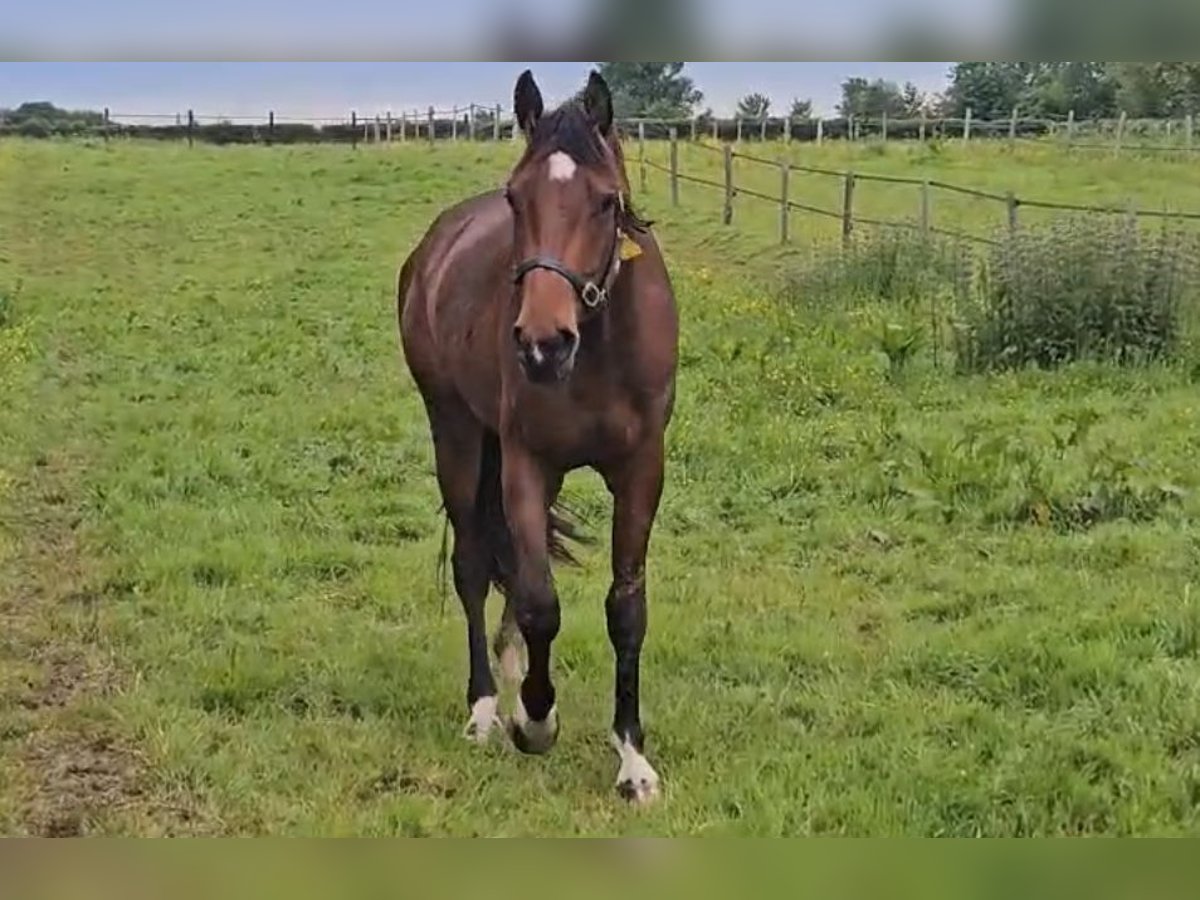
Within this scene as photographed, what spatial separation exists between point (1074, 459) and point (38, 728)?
2638 millimetres

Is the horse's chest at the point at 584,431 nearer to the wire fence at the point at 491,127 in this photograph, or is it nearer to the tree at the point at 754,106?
the wire fence at the point at 491,127

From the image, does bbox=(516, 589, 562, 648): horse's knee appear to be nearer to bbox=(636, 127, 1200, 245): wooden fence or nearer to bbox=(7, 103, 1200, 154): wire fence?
bbox=(7, 103, 1200, 154): wire fence

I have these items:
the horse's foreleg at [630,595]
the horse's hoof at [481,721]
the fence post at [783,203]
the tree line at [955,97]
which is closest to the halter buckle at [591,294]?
the horse's foreleg at [630,595]

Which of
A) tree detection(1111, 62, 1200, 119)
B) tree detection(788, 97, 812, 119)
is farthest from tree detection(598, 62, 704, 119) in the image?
tree detection(1111, 62, 1200, 119)

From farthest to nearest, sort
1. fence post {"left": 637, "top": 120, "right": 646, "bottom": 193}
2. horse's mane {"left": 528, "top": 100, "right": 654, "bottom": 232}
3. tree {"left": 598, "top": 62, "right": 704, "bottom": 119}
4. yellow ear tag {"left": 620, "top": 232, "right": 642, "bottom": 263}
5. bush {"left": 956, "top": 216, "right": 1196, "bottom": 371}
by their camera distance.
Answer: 1. bush {"left": 956, "top": 216, "right": 1196, "bottom": 371}
2. fence post {"left": 637, "top": 120, "right": 646, "bottom": 193}
3. tree {"left": 598, "top": 62, "right": 704, "bottom": 119}
4. yellow ear tag {"left": 620, "top": 232, "right": 642, "bottom": 263}
5. horse's mane {"left": 528, "top": 100, "right": 654, "bottom": 232}

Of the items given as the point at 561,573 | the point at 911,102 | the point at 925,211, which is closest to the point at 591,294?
the point at 561,573

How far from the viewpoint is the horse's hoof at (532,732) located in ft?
10.1

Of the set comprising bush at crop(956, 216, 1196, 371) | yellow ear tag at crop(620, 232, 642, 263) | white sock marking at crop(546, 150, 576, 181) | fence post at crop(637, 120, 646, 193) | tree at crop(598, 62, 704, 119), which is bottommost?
bush at crop(956, 216, 1196, 371)

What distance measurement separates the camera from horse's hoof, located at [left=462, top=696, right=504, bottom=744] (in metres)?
3.21

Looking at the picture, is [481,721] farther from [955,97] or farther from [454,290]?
[955,97]

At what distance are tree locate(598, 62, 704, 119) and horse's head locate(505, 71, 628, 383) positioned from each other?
400mm

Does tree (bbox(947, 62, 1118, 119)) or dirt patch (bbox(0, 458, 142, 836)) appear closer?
dirt patch (bbox(0, 458, 142, 836))

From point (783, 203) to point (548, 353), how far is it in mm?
2318

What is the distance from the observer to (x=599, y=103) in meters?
2.65
